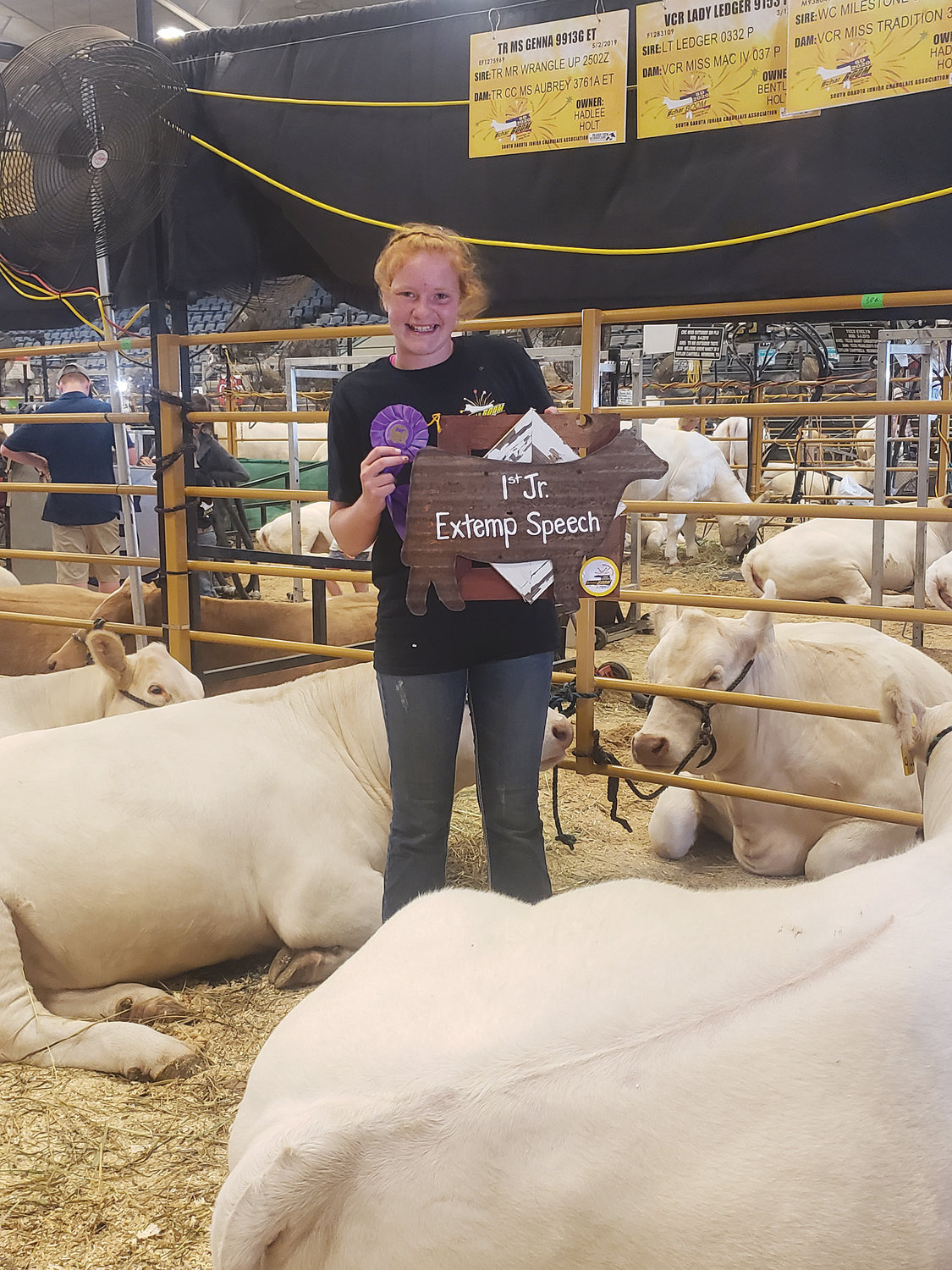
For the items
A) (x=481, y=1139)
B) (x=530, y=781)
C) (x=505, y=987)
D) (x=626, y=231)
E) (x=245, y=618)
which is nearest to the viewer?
(x=481, y=1139)

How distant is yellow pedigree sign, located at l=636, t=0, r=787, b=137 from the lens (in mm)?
2773

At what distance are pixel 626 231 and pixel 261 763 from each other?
1.86 metres

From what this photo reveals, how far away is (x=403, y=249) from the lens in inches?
76.4

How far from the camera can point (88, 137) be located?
3434 millimetres

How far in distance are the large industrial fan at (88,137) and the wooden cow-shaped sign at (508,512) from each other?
7.51ft

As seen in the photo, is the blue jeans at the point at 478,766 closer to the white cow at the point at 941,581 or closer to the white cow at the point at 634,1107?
the white cow at the point at 634,1107

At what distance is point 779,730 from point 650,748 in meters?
0.42

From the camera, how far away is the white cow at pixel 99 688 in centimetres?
338

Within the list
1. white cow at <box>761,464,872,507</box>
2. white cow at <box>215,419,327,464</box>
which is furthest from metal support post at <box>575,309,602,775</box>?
white cow at <box>215,419,327,464</box>

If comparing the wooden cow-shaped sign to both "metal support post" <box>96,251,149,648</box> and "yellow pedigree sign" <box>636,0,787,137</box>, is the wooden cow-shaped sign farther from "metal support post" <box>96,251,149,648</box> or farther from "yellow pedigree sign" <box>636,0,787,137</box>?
"metal support post" <box>96,251,149,648</box>

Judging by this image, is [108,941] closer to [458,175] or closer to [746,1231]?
[746,1231]

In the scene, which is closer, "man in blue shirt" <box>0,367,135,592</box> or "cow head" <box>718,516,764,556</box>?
"man in blue shirt" <box>0,367,135,592</box>

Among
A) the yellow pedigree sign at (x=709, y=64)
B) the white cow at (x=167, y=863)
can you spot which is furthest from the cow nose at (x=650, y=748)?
the yellow pedigree sign at (x=709, y=64)

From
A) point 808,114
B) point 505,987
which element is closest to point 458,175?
point 808,114
